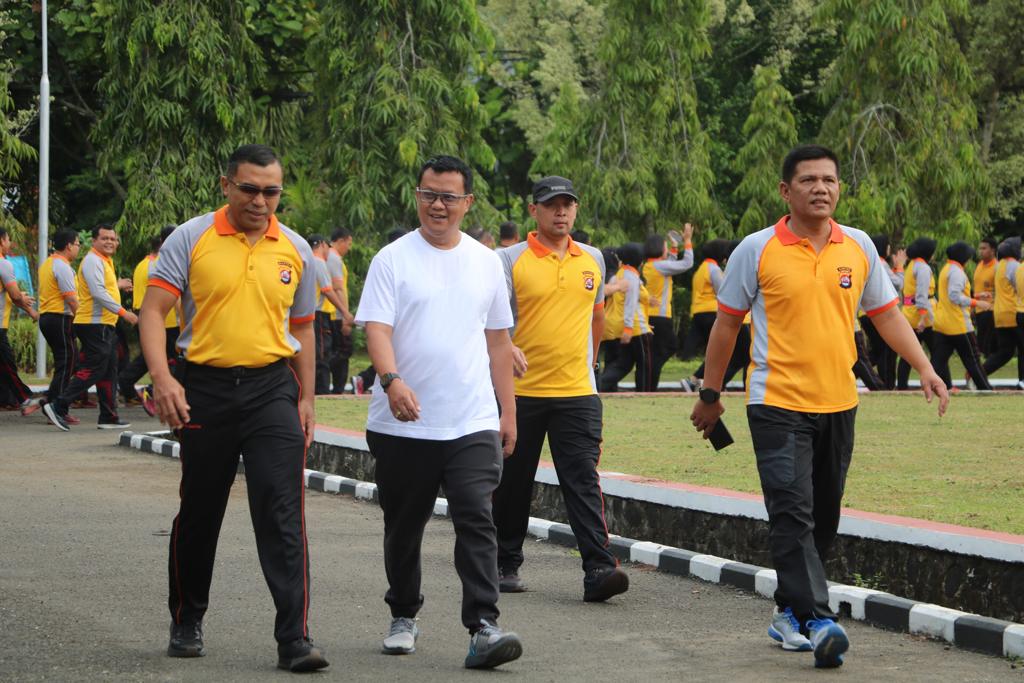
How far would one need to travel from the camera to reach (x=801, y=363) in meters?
6.85

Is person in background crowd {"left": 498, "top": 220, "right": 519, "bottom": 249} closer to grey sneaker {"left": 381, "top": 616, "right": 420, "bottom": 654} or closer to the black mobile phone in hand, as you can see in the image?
the black mobile phone in hand

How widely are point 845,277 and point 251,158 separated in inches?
94.6

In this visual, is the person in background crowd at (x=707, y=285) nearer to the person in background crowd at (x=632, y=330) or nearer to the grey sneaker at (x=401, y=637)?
the person in background crowd at (x=632, y=330)

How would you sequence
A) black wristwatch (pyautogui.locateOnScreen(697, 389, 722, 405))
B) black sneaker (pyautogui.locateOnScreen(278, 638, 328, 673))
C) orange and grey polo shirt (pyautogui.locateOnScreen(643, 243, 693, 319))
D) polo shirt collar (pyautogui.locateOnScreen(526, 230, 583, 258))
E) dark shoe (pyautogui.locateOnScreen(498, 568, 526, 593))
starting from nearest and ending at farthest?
black sneaker (pyautogui.locateOnScreen(278, 638, 328, 673)) < black wristwatch (pyautogui.locateOnScreen(697, 389, 722, 405)) < dark shoe (pyautogui.locateOnScreen(498, 568, 526, 593)) < polo shirt collar (pyautogui.locateOnScreen(526, 230, 583, 258)) < orange and grey polo shirt (pyautogui.locateOnScreen(643, 243, 693, 319))

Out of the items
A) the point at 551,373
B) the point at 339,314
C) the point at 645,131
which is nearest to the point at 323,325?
the point at 339,314

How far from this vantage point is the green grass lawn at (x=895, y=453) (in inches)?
373

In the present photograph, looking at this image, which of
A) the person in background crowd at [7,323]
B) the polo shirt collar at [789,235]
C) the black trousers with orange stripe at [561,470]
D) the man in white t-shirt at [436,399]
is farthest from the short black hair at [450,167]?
the person in background crowd at [7,323]

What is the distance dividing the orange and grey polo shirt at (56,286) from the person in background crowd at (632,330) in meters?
5.98

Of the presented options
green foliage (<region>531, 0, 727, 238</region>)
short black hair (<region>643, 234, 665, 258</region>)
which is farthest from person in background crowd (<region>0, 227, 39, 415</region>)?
green foliage (<region>531, 0, 727, 238</region>)

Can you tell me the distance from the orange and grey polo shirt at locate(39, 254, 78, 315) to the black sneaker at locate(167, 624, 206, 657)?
11.3 meters

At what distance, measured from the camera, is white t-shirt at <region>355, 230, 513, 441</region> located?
662 centimetres

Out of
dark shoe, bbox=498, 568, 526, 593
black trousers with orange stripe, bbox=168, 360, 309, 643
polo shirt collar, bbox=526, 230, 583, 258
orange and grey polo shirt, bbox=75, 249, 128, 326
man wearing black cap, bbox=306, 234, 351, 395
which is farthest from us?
man wearing black cap, bbox=306, 234, 351, 395

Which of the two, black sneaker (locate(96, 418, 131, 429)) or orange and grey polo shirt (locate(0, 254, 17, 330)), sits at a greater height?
orange and grey polo shirt (locate(0, 254, 17, 330))

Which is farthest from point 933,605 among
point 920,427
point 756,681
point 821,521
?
point 920,427
